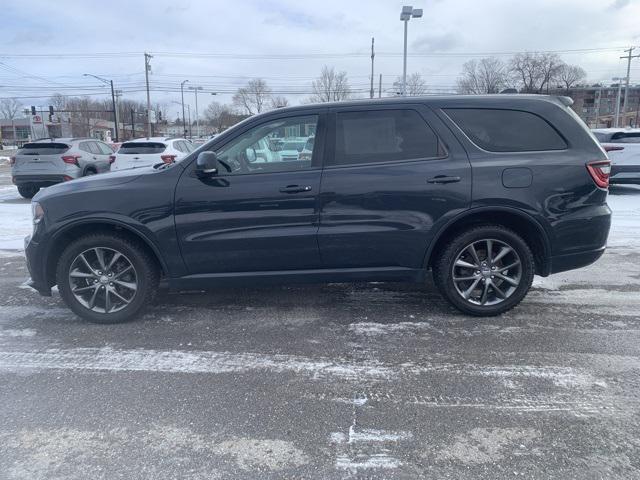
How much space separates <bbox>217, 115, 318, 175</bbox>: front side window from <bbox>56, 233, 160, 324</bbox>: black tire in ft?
3.35

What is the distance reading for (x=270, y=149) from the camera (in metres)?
4.36

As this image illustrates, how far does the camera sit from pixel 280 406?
316cm

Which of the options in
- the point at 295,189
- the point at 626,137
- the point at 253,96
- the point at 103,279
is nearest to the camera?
the point at 295,189

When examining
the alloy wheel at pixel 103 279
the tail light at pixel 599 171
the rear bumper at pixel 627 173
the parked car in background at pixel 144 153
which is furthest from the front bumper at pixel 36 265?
the rear bumper at pixel 627 173

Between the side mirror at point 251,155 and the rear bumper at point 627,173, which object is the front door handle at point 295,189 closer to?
the side mirror at point 251,155

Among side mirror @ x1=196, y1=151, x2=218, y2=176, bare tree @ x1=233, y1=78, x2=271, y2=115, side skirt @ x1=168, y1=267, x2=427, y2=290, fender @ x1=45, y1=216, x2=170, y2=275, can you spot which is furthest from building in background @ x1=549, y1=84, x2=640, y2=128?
fender @ x1=45, y1=216, x2=170, y2=275

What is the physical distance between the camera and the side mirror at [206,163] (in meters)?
4.06

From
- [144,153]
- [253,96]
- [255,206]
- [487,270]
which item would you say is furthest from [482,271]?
[253,96]

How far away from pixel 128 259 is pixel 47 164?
1023 centimetres

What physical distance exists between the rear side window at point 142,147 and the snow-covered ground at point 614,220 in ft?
9.05

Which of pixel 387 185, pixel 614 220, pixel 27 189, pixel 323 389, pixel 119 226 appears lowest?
pixel 323 389

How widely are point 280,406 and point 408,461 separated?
2.90 feet

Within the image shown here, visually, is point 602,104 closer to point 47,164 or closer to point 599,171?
point 47,164

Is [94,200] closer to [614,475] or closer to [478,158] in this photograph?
[478,158]
